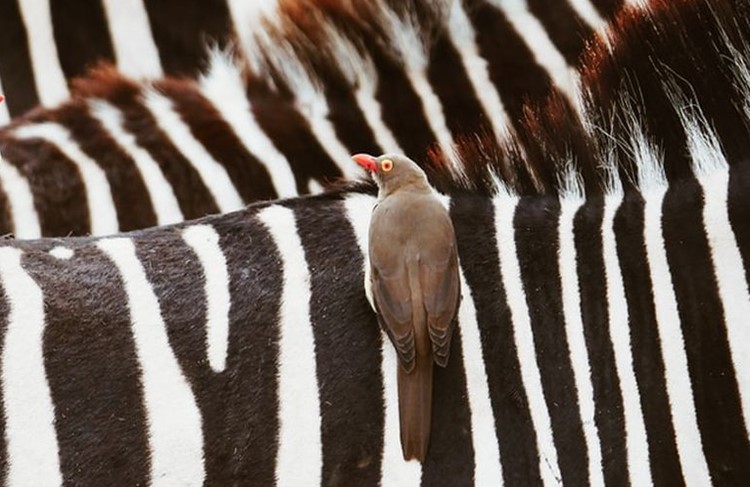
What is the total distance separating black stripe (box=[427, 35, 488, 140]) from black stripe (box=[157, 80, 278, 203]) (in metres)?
0.38

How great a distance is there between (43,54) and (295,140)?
97 cm

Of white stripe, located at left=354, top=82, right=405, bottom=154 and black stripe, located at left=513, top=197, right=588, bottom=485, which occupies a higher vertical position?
white stripe, located at left=354, top=82, right=405, bottom=154

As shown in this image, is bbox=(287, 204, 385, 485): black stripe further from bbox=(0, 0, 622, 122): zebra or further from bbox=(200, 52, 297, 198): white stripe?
bbox=(0, 0, 622, 122): zebra

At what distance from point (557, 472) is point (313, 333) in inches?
12.3

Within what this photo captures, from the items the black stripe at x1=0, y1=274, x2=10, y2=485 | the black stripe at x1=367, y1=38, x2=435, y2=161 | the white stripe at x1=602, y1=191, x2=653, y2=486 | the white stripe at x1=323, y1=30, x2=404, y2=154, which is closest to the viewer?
the black stripe at x1=0, y1=274, x2=10, y2=485

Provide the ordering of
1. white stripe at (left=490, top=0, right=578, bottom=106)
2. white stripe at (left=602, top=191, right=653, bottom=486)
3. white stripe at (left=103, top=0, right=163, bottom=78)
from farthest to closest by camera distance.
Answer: white stripe at (left=103, top=0, right=163, bottom=78)
white stripe at (left=490, top=0, right=578, bottom=106)
white stripe at (left=602, top=191, right=653, bottom=486)

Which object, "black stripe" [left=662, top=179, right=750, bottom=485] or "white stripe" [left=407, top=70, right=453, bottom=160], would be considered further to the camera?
"white stripe" [left=407, top=70, right=453, bottom=160]

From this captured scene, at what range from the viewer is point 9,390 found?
1354 mm

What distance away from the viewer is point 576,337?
147 centimetres

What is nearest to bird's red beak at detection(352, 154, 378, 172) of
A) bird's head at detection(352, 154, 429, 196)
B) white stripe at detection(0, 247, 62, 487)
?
bird's head at detection(352, 154, 429, 196)

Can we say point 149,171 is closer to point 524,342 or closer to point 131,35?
point 131,35

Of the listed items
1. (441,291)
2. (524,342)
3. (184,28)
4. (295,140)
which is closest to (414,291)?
(441,291)

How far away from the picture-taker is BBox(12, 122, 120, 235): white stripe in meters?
2.37

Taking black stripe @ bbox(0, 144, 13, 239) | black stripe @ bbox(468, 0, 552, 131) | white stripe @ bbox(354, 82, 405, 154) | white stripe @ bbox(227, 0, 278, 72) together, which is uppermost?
white stripe @ bbox(227, 0, 278, 72)
